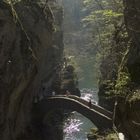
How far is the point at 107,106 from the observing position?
3431 cm

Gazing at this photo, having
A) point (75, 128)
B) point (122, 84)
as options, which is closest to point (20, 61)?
point (122, 84)

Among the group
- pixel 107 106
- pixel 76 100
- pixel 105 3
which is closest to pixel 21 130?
pixel 76 100

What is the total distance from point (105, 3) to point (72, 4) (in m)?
48.6

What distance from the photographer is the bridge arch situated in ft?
92.6

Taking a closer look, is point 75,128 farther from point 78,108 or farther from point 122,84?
point 122,84

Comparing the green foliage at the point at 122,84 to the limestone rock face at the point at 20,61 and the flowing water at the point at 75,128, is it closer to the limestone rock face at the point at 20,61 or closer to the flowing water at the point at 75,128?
the limestone rock face at the point at 20,61

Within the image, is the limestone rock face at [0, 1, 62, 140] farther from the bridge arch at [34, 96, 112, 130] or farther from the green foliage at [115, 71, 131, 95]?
the green foliage at [115, 71, 131, 95]

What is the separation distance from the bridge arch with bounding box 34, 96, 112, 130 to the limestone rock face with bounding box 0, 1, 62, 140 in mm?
1481

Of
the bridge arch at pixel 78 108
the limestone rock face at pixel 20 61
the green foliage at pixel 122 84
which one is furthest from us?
the bridge arch at pixel 78 108

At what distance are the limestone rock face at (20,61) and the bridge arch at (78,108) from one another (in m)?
1.48

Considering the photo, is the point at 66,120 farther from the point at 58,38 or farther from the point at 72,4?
the point at 72,4

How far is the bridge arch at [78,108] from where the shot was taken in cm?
2823

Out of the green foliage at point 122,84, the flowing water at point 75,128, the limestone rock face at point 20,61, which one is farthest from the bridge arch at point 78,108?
the green foliage at point 122,84

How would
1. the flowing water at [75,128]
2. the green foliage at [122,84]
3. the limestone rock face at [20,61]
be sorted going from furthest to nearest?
the flowing water at [75,128], the limestone rock face at [20,61], the green foliage at [122,84]
